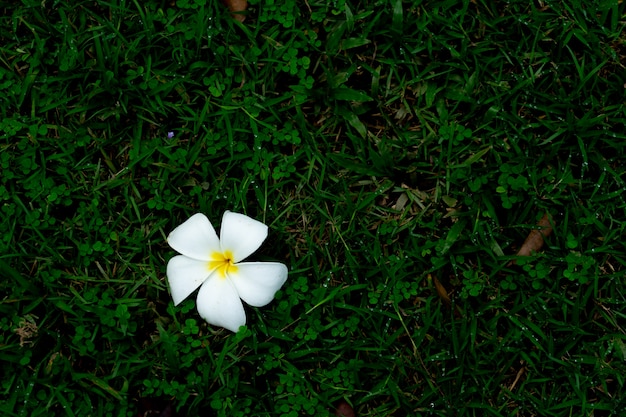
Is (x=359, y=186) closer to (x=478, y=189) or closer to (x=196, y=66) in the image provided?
(x=478, y=189)

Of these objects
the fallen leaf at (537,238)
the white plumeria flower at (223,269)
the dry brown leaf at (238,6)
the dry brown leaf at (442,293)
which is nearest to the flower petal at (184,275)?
the white plumeria flower at (223,269)

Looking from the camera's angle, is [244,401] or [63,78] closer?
[244,401]

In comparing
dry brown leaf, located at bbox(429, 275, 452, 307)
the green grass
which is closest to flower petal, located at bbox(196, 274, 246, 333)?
the green grass

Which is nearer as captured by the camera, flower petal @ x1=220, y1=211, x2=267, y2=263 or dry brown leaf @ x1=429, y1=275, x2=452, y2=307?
flower petal @ x1=220, y1=211, x2=267, y2=263

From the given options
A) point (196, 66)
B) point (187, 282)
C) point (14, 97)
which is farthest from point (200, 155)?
point (14, 97)

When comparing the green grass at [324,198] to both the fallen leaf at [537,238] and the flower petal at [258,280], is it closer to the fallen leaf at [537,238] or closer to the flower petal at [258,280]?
the fallen leaf at [537,238]

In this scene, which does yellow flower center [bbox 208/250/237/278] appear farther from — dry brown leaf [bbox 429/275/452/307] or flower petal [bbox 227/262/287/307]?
dry brown leaf [bbox 429/275/452/307]
